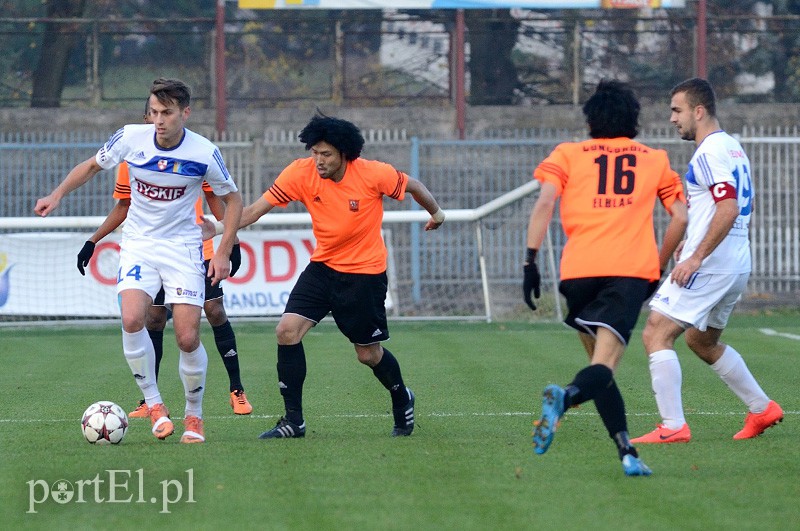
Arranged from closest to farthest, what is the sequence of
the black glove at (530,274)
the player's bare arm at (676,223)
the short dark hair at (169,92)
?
the black glove at (530,274) → the player's bare arm at (676,223) → the short dark hair at (169,92)

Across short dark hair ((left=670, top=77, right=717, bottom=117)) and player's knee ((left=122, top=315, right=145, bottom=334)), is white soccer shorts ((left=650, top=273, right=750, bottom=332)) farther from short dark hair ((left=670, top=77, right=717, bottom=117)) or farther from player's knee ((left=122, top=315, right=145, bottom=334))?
player's knee ((left=122, top=315, right=145, bottom=334))

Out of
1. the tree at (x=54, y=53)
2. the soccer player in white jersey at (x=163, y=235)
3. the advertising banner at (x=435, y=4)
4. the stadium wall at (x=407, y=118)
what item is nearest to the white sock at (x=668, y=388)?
the soccer player in white jersey at (x=163, y=235)

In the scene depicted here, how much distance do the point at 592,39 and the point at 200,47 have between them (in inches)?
276

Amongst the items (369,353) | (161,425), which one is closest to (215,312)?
(369,353)

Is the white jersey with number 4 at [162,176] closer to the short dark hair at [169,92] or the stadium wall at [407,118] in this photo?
the short dark hair at [169,92]

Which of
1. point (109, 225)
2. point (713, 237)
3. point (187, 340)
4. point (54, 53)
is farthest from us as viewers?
point (54, 53)

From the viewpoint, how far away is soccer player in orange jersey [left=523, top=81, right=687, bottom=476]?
21.0 feet

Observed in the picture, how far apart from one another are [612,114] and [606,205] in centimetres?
45

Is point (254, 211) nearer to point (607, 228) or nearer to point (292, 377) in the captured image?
point (292, 377)

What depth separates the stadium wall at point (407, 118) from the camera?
923 inches

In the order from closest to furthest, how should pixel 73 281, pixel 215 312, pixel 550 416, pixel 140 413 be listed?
pixel 550 416 < pixel 140 413 < pixel 215 312 < pixel 73 281

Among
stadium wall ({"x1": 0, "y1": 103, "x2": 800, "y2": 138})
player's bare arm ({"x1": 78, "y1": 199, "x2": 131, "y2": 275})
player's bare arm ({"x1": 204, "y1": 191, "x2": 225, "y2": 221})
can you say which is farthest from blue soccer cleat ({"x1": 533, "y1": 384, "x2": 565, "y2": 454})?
stadium wall ({"x1": 0, "y1": 103, "x2": 800, "y2": 138})

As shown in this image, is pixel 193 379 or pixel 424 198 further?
pixel 424 198

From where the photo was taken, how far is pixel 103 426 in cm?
745
